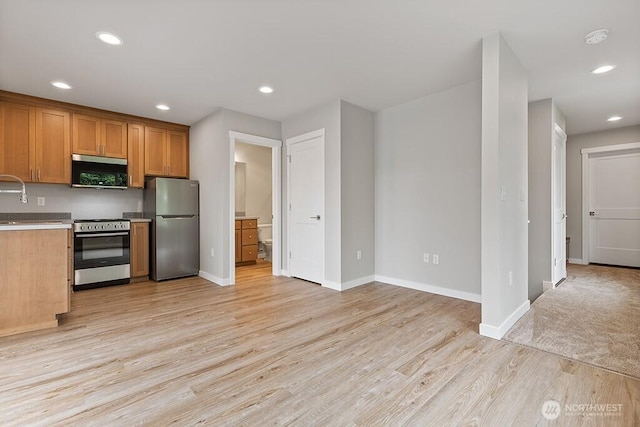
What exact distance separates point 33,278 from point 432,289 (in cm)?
394

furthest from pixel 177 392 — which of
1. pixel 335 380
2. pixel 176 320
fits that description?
pixel 176 320

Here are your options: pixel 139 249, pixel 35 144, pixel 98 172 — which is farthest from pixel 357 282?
pixel 35 144

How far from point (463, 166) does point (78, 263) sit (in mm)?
4799

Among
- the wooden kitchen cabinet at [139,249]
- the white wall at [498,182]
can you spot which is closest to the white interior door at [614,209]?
the white wall at [498,182]

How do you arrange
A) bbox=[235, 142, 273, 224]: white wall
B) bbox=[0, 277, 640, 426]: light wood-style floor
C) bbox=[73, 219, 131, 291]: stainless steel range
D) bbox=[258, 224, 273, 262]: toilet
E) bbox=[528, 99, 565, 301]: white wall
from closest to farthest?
bbox=[0, 277, 640, 426]: light wood-style floor
bbox=[528, 99, 565, 301]: white wall
bbox=[73, 219, 131, 291]: stainless steel range
bbox=[258, 224, 273, 262]: toilet
bbox=[235, 142, 273, 224]: white wall

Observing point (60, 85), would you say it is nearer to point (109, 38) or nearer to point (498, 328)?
point (109, 38)

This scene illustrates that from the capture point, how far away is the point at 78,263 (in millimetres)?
3854

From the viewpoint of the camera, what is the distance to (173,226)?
4.43 m

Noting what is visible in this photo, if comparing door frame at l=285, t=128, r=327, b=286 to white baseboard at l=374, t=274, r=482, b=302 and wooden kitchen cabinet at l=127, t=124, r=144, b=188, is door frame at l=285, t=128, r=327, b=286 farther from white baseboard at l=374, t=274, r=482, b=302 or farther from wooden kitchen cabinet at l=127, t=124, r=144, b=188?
wooden kitchen cabinet at l=127, t=124, r=144, b=188

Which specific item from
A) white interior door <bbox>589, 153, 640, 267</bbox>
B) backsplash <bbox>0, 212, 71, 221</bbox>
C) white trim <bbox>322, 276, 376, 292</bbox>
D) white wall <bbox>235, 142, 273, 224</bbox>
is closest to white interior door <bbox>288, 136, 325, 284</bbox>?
white trim <bbox>322, 276, 376, 292</bbox>

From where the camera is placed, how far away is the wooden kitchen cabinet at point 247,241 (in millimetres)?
5562

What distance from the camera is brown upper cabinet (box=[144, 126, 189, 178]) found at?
4.63 meters

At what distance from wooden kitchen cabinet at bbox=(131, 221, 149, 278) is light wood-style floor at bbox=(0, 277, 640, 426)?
4.41ft

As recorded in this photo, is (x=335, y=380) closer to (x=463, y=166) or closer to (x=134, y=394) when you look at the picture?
(x=134, y=394)
